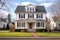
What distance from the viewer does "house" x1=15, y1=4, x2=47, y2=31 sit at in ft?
57.1

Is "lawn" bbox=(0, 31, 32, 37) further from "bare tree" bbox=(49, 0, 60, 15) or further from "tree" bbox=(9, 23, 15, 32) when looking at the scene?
"bare tree" bbox=(49, 0, 60, 15)

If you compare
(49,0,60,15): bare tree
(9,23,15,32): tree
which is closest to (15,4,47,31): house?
(9,23,15,32): tree

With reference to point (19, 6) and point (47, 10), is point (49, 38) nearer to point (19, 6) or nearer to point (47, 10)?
point (47, 10)

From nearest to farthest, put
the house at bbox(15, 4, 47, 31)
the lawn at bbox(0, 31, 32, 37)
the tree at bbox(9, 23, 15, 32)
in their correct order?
1. the lawn at bbox(0, 31, 32, 37)
2. the tree at bbox(9, 23, 15, 32)
3. the house at bbox(15, 4, 47, 31)

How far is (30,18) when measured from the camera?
18766 millimetres

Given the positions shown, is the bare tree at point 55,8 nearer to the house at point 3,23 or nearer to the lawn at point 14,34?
the lawn at point 14,34

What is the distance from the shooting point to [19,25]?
18062 millimetres

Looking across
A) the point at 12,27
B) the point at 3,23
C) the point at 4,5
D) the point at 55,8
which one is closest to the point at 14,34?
the point at 12,27

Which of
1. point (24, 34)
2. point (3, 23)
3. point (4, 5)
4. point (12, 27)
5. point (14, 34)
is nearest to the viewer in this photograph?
point (4, 5)

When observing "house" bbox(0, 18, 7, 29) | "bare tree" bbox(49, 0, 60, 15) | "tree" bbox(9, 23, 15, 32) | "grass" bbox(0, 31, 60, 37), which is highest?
"bare tree" bbox(49, 0, 60, 15)

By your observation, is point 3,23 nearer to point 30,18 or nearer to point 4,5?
point 4,5

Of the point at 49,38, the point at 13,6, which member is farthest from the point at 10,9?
the point at 49,38

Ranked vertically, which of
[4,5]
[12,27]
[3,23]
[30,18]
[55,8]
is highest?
[4,5]

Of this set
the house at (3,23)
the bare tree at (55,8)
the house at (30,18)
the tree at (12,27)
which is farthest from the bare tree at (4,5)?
the bare tree at (55,8)
